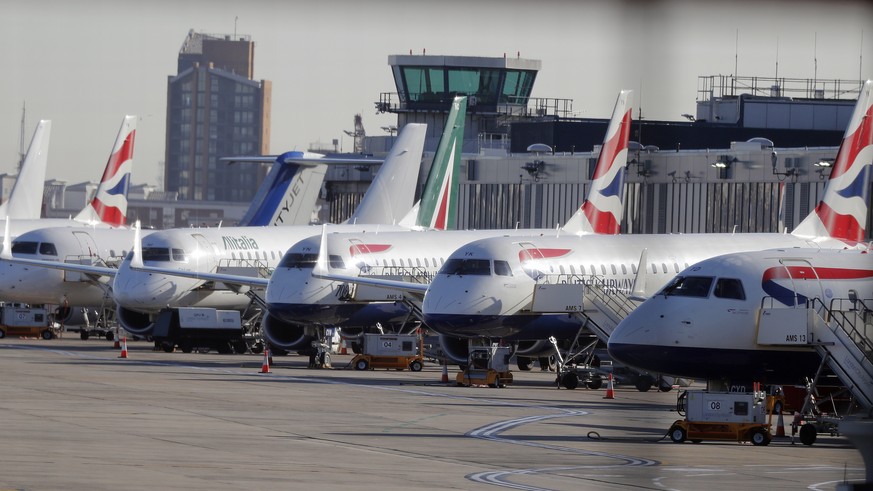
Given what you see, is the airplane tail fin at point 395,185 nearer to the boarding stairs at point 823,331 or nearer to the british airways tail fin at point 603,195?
the british airways tail fin at point 603,195

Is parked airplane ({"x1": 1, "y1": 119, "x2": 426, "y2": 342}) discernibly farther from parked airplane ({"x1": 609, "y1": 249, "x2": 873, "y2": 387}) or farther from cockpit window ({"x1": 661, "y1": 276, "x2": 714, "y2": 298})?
parked airplane ({"x1": 609, "y1": 249, "x2": 873, "y2": 387})

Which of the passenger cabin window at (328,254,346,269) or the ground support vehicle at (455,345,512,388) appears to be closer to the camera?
the ground support vehicle at (455,345,512,388)

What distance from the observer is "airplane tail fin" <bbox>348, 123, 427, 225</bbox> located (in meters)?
62.0

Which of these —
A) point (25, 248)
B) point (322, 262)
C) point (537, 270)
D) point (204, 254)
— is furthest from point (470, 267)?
point (25, 248)

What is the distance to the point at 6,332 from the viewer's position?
66875 mm

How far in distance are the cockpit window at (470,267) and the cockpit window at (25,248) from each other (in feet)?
82.8

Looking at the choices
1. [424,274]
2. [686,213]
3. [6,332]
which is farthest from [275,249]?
[686,213]

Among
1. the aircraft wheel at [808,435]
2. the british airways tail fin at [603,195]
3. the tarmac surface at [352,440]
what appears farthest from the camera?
the british airways tail fin at [603,195]

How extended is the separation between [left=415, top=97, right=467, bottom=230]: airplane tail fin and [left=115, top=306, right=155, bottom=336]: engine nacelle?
37.6ft

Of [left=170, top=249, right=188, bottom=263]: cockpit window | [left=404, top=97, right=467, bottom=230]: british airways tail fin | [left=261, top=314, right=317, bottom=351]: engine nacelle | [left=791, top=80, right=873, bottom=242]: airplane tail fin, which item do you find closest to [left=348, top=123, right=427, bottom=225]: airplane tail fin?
[left=404, top=97, right=467, bottom=230]: british airways tail fin

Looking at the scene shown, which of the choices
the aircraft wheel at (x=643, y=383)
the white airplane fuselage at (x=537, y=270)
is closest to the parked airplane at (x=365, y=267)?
the white airplane fuselage at (x=537, y=270)

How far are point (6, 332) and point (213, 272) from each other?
15584 mm

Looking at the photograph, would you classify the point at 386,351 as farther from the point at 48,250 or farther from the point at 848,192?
the point at 48,250

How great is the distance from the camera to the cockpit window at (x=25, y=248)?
2416 inches
